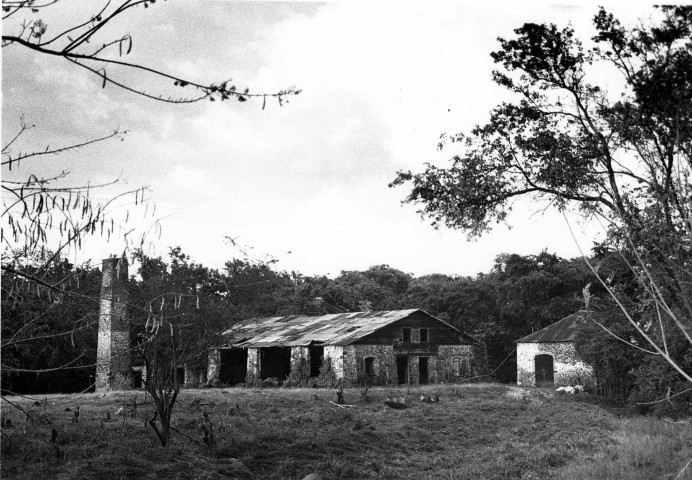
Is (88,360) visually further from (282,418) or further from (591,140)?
(591,140)

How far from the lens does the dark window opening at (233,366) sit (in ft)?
A: 113

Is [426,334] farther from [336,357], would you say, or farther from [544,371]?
[544,371]

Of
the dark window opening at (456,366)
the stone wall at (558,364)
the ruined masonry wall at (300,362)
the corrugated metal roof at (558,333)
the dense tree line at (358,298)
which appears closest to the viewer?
the dense tree line at (358,298)

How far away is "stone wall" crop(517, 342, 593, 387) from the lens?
29727 millimetres

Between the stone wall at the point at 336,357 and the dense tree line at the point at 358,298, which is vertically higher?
the dense tree line at the point at 358,298

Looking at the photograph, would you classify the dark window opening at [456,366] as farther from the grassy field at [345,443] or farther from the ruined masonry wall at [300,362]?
the grassy field at [345,443]

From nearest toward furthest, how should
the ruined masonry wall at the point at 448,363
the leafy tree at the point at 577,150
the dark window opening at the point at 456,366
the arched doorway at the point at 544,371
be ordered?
1. the leafy tree at the point at 577,150
2. the arched doorway at the point at 544,371
3. the ruined masonry wall at the point at 448,363
4. the dark window opening at the point at 456,366

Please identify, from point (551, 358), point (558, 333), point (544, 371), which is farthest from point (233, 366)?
point (558, 333)

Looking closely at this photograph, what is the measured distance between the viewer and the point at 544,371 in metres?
33.1

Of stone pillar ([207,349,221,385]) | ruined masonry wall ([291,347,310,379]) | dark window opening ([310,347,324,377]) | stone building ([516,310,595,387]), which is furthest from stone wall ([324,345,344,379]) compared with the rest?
stone building ([516,310,595,387])

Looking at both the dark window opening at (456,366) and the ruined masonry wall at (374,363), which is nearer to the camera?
the ruined masonry wall at (374,363)

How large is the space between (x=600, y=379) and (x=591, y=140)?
49.4 feet

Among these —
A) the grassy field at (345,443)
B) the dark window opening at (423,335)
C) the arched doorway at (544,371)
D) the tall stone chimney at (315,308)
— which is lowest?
the grassy field at (345,443)

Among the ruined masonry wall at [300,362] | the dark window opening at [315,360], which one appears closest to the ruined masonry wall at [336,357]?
the ruined masonry wall at [300,362]
